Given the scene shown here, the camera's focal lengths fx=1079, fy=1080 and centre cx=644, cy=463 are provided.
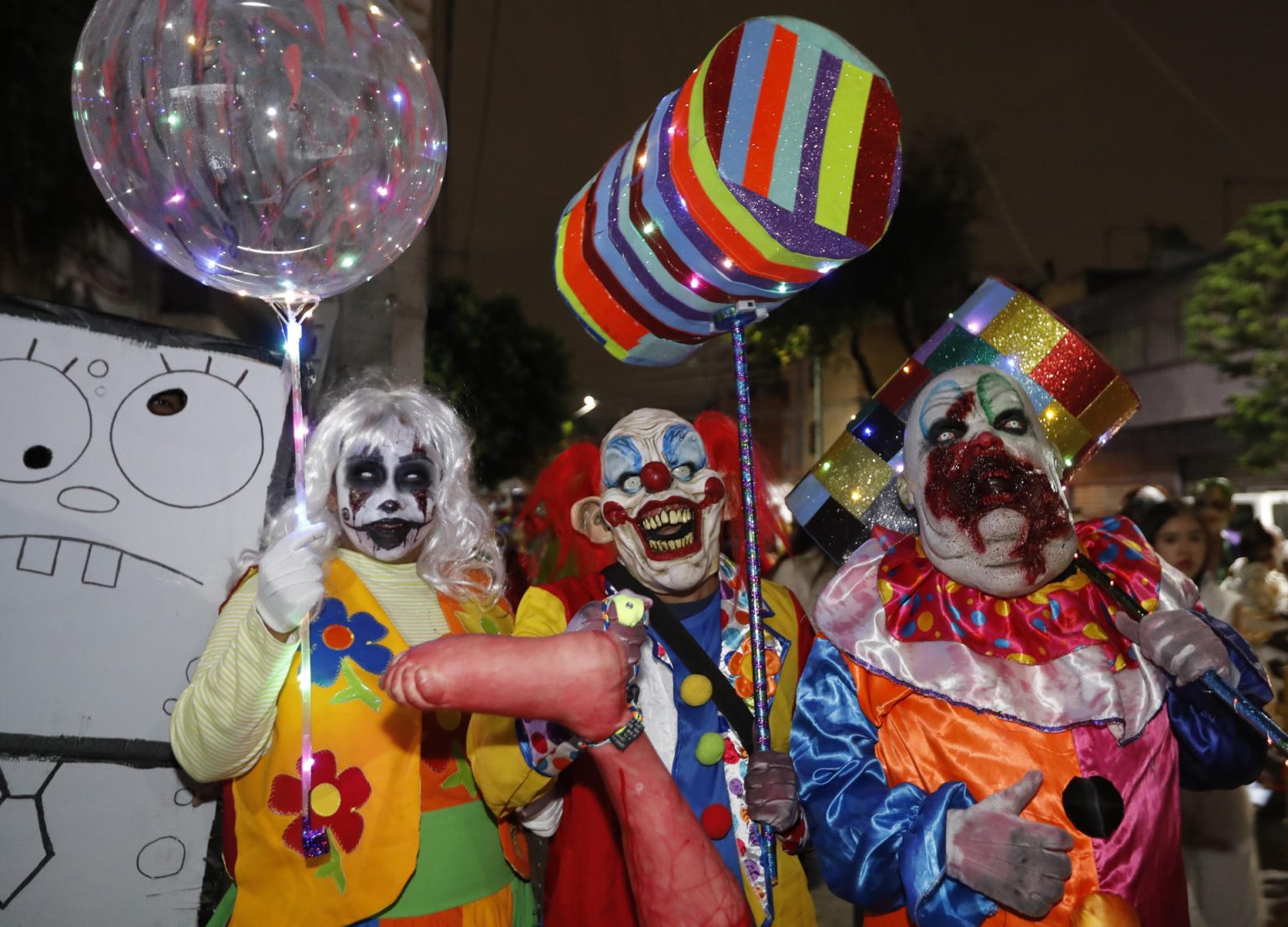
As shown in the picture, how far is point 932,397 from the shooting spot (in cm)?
238

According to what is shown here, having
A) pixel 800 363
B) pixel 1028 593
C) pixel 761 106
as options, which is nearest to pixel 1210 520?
pixel 1028 593

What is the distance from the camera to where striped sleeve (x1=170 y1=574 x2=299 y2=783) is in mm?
2297

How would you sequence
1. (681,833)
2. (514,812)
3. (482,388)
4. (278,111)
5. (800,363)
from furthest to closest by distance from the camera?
(800,363), (482,388), (514,812), (278,111), (681,833)

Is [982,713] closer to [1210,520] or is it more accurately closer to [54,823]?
[54,823]

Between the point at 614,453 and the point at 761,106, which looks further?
the point at 614,453

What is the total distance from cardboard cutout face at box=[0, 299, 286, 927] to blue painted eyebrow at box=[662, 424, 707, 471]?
4.12ft

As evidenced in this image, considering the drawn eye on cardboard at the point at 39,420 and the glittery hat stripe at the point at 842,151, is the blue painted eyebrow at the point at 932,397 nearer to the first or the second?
the glittery hat stripe at the point at 842,151

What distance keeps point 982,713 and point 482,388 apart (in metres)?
21.4

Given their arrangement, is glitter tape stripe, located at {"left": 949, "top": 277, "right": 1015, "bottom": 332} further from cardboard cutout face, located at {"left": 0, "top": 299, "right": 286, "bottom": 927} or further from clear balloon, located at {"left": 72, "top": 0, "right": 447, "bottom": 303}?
cardboard cutout face, located at {"left": 0, "top": 299, "right": 286, "bottom": 927}

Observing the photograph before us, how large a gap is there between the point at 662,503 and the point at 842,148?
0.96 meters

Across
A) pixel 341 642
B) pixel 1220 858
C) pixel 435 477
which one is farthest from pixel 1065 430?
pixel 1220 858

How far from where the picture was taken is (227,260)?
2227 mm

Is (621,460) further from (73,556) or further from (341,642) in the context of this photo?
(73,556)

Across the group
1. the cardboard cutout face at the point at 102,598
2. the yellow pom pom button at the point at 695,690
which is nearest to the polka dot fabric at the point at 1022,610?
the yellow pom pom button at the point at 695,690
